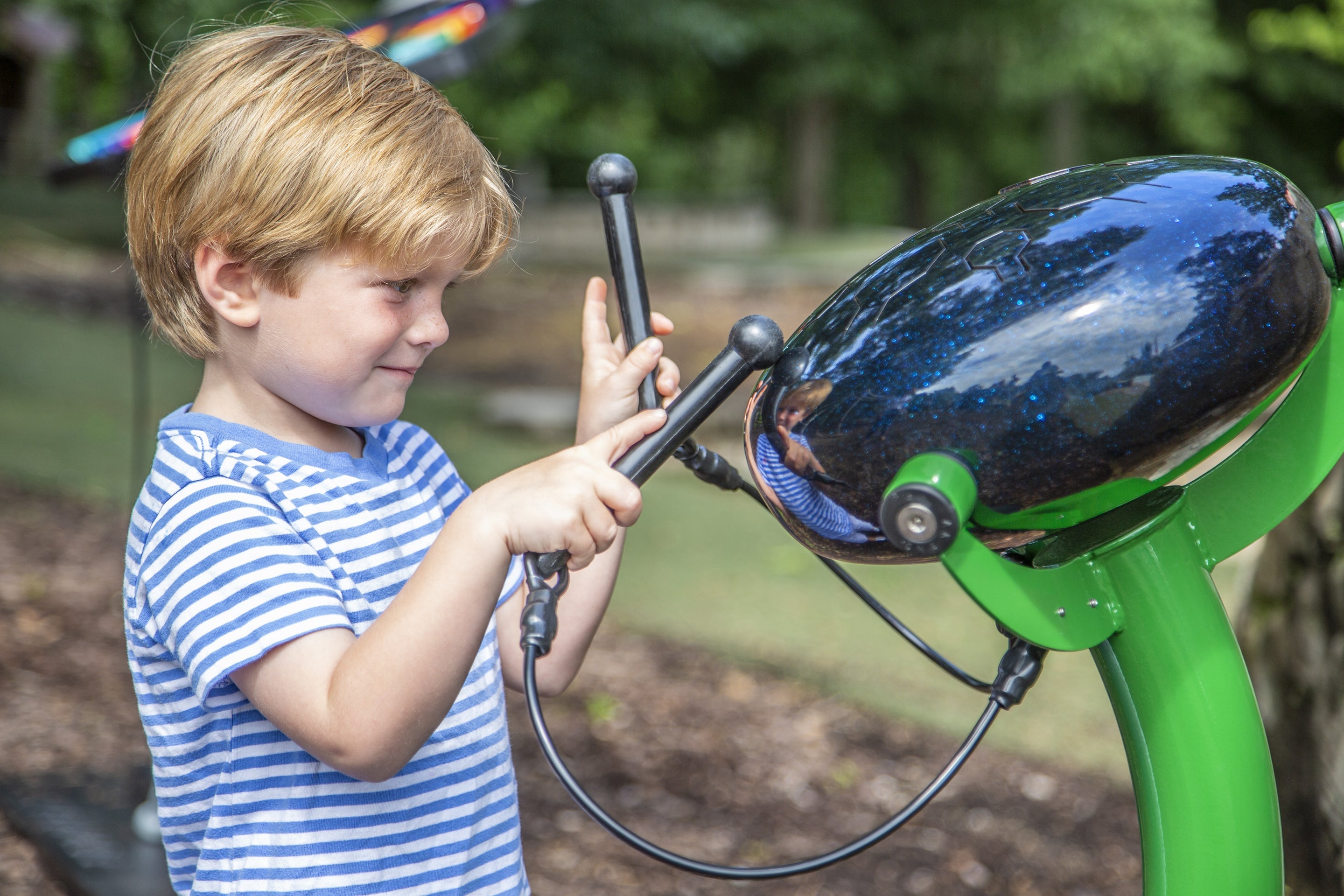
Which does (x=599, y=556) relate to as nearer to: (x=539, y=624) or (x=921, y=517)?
(x=539, y=624)

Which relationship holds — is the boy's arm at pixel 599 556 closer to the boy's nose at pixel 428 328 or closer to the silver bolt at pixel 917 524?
the boy's nose at pixel 428 328

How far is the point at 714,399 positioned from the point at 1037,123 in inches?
872

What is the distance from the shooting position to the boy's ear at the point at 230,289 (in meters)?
1.01

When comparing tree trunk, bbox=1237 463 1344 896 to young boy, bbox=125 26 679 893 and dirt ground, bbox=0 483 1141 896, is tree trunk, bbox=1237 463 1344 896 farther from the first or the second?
young boy, bbox=125 26 679 893

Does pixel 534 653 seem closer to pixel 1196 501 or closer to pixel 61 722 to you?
pixel 1196 501

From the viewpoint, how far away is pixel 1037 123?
21188 millimetres

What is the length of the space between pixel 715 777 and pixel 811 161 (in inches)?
651

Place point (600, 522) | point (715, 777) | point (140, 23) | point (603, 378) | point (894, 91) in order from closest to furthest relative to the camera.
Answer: point (600, 522) < point (603, 378) < point (715, 777) < point (140, 23) < point (894, 91)

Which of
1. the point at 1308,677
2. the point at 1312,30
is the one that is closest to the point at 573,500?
the point at 1308,677

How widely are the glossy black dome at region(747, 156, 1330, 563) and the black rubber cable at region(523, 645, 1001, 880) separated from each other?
17 centimetres

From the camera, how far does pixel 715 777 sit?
251 centimetres

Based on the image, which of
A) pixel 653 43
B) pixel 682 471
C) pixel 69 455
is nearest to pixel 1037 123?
pixel 653 43

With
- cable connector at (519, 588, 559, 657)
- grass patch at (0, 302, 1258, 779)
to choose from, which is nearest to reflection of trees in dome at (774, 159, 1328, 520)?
cable connector at (519, 588, 559, 657)

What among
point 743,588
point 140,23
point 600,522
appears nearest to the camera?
point 600,522
